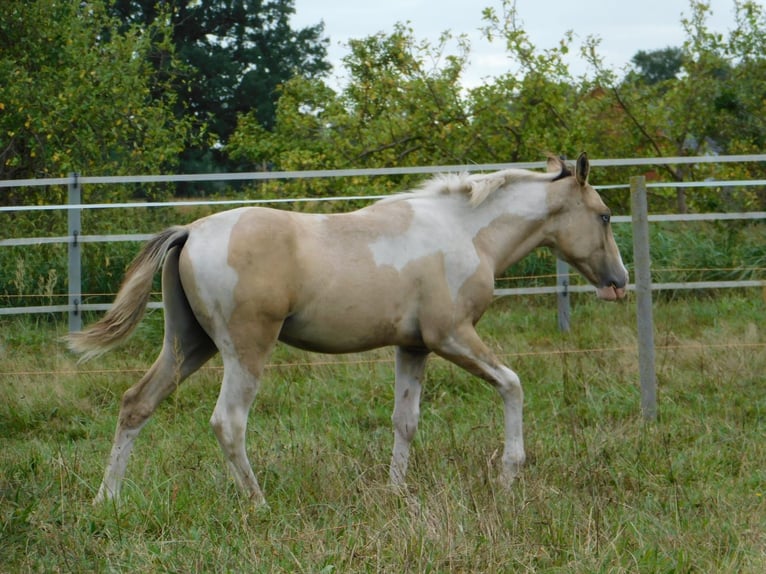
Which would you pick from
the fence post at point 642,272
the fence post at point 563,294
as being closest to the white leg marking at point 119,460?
the fence post at point 642,272

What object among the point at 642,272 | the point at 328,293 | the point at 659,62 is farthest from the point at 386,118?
Answer: the point at 659,62

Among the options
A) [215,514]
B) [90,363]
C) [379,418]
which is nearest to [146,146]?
[90,363]

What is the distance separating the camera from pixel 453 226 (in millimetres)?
5430

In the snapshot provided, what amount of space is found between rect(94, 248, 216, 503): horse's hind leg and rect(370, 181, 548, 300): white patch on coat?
0.97m

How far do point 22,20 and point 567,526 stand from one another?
10127 millimetres

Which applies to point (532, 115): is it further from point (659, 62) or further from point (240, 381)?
point (659, 62)

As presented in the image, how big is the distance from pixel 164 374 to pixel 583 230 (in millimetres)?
2391

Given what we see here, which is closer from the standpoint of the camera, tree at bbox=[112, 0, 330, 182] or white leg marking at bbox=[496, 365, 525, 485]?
white leg marking at bbox=[496, 365, 525, 485]

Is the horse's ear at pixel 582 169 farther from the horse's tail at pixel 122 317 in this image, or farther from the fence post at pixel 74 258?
the fence post at pixel 74 258

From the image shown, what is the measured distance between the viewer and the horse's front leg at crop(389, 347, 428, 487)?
5.45 metres

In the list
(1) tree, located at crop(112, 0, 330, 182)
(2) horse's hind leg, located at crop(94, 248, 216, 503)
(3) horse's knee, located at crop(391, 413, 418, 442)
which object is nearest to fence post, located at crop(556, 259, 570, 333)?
(3) horse's knee, located at crop(391, 413, 418, 442)

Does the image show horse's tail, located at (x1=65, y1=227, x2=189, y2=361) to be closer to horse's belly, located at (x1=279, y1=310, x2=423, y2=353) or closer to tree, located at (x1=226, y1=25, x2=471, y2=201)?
horse's belly, located at (x1=279, y1=310, x2=423, y2=353)

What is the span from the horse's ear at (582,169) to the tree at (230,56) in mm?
25870

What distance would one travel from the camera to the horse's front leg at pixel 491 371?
5.19 metres
